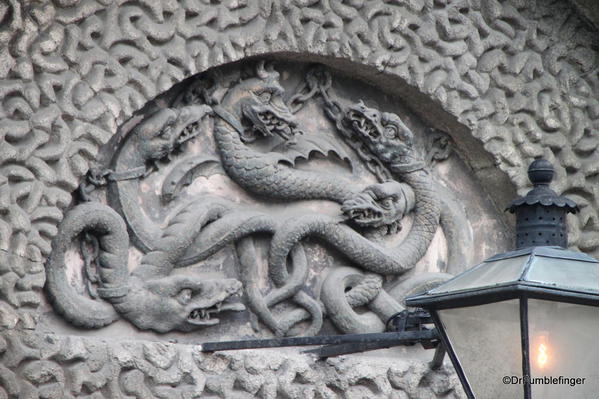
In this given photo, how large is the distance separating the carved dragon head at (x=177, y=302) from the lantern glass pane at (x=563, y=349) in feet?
4.06

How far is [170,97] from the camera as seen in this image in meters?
3.86

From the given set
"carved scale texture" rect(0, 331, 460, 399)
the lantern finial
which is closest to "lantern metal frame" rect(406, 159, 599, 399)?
the lantern finial

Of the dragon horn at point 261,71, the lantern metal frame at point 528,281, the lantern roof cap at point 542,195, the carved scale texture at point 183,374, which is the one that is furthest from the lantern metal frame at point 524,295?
the dragon horn at point 261,71

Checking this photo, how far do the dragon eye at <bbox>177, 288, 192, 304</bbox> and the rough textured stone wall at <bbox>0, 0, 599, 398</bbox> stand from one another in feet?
0.46

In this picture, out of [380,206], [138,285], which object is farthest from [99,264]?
[380,206]

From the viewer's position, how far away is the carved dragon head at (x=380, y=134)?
4125mm

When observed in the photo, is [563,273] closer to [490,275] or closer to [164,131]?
[490,275]

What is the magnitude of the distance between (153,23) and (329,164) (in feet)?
2.37

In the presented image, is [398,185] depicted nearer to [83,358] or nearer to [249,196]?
[249,196]

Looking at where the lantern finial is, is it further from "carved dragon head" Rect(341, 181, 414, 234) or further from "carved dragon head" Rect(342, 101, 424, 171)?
"carved dragon head" Rect(342, 101, 424, 171)

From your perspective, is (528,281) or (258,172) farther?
(258,172)

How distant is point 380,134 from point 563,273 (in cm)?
147

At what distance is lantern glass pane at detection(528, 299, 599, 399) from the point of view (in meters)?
2.69

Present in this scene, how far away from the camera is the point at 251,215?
3.86m
